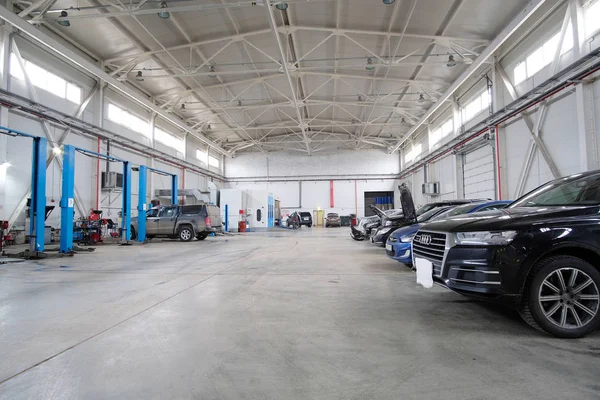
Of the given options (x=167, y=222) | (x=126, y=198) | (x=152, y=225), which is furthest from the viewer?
(x=152, y=225)

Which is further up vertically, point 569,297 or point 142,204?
point 142,204

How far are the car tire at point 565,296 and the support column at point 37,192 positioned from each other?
34.2 feet

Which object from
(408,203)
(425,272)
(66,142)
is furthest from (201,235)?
(425,272)

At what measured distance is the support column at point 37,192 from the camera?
8258 mm

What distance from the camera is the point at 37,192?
27.1 feet

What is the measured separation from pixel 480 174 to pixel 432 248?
14716 millimetres

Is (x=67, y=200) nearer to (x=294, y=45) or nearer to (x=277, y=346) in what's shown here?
(x=277, y=346)

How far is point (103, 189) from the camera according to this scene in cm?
1641

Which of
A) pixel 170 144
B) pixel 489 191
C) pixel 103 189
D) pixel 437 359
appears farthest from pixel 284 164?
pixel 437 359

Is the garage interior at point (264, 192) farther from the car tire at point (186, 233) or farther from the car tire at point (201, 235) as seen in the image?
the car tire at point (186, 233)

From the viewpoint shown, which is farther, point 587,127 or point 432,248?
point 587,127

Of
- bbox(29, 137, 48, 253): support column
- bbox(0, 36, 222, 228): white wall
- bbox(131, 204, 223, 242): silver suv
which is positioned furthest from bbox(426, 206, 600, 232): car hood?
bbox(0, 36, 222, 228): white wall

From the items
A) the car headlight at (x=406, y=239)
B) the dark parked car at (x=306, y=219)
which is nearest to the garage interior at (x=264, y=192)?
the dark parked car at (x=306, y=219)

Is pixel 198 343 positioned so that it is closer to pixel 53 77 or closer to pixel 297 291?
pixel 297 291
